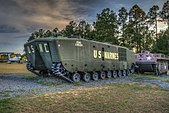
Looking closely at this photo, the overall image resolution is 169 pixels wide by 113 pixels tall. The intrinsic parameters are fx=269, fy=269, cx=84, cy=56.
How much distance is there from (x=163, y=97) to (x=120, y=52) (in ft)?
53.3

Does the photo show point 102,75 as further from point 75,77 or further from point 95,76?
point 75,77

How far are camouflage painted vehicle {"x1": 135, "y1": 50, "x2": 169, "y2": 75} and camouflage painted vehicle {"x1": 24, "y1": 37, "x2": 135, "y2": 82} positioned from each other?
7967 mm

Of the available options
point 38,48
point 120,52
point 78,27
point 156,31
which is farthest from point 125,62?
point 78,27

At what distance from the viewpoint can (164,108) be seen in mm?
10172

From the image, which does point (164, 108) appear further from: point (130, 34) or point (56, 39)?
point (130, 34)

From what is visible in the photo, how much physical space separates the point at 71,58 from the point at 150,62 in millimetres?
15116

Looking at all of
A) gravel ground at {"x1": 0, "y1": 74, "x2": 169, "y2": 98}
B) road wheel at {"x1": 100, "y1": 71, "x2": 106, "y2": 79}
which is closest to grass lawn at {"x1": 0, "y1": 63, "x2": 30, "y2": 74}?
gravel ground at {"x1": 0, "y1": 74, "x2": 169, "y2": 98}

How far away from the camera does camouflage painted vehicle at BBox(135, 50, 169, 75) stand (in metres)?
32.4

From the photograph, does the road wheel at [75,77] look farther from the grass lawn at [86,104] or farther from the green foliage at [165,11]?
the green foliage at [165,11]

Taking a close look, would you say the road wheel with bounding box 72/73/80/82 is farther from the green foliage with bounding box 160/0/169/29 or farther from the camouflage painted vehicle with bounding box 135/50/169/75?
the green foliage with bounding box 160/0/169/29

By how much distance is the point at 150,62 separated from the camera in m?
32.3

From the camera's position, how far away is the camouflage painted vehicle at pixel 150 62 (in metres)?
32.4

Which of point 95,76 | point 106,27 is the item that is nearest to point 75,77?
point 95,76

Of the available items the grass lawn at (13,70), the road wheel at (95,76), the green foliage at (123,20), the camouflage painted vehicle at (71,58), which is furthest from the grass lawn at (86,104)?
the green foliage at (123,20)
